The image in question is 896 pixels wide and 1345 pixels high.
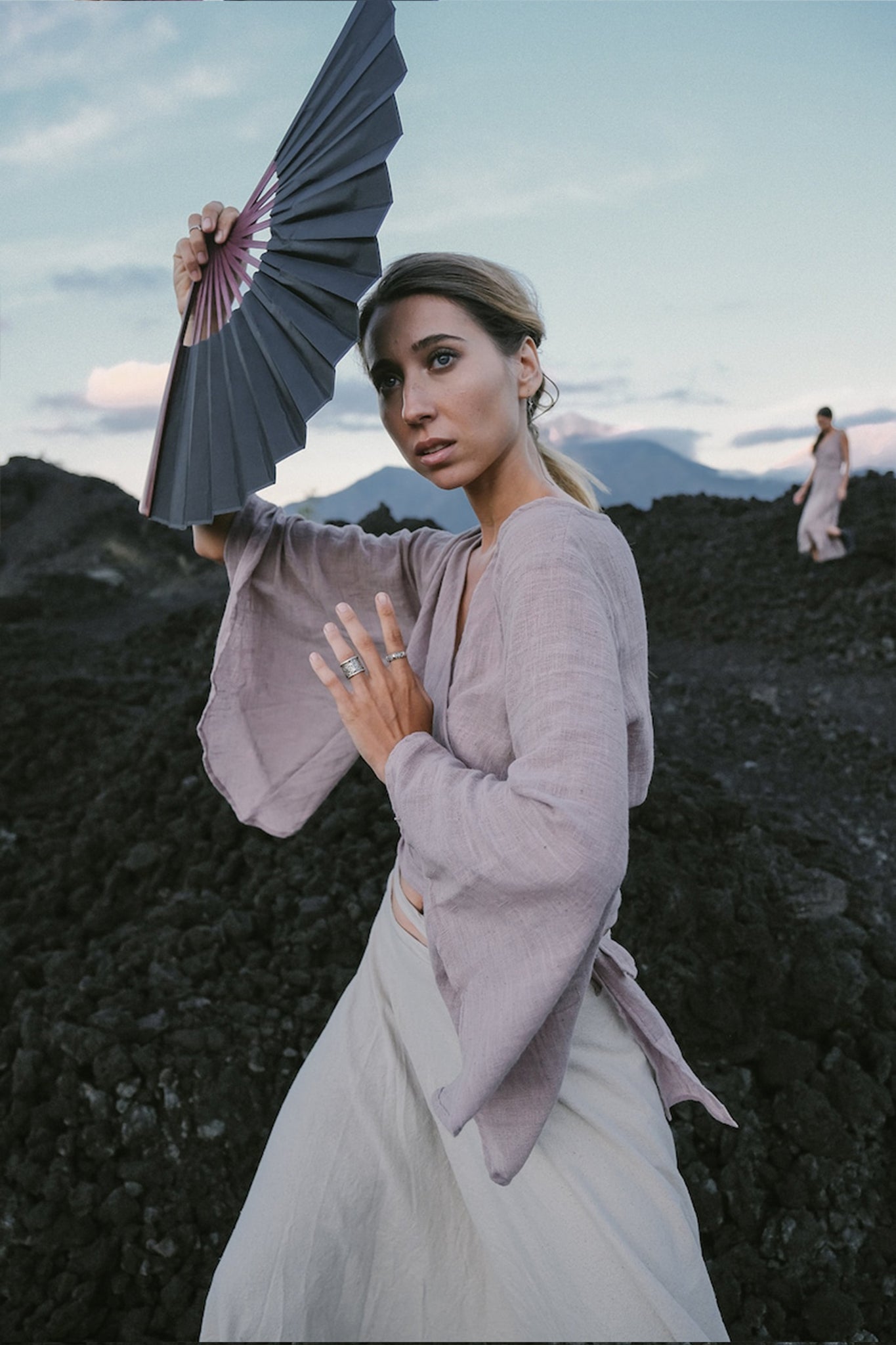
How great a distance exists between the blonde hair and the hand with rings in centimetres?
49

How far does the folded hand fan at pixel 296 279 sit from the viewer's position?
153cm

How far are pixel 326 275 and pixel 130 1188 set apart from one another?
2175mm

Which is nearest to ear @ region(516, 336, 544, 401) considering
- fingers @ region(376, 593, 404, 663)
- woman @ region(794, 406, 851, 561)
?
fingers @ region(376, 593, 404, 663)

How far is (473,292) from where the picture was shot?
156 centimetres

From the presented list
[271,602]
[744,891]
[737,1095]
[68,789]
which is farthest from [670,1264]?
[68,789]

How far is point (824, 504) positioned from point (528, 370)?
8.21m

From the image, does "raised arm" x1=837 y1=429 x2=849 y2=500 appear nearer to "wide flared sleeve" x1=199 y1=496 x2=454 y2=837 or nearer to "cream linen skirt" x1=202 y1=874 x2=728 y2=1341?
"wide flared sleeve" x1=199 y1=496 x2=454 y2=837

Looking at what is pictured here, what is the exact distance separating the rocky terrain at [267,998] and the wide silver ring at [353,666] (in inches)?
66.2

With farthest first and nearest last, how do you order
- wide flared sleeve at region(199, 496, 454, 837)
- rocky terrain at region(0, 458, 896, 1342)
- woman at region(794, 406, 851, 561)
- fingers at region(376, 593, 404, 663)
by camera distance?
1. woman at region(794, 406, 851, 561)
2. rocky terrain at region(0, 458, 896, 1342)
3. wide flared sleeve at region(199, 496, 454, 837)
4. fingers at region(376, 593, 404, 663)

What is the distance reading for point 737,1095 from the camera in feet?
9.31

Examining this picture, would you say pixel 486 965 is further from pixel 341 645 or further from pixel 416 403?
pixel 416 403

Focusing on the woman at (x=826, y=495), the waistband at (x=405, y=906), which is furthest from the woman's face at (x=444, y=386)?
the woman at (x=826, y=495)

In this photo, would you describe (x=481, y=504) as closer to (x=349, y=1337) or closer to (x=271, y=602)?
(x=271, y=602)

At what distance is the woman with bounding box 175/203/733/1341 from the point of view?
1.18 metres
